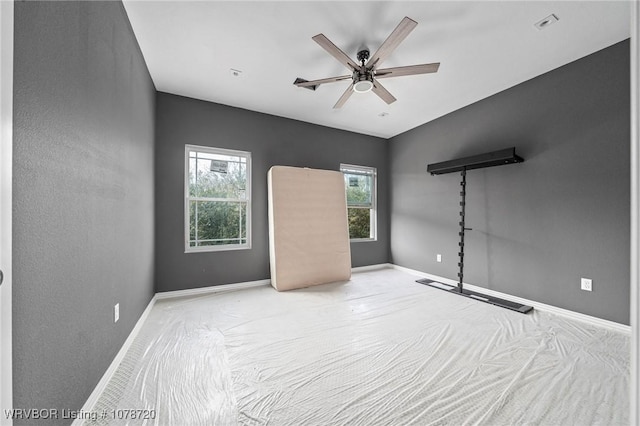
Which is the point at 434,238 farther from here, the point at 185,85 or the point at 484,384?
the point at 185,85

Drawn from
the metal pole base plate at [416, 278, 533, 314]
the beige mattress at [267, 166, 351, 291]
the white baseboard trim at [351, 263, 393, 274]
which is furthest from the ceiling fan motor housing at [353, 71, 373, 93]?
the white baseboard trim at [351, 263, 393, 274]

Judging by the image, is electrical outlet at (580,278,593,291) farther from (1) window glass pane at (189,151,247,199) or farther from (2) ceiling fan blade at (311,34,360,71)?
(1) window glass pane at (189,151,247,199)

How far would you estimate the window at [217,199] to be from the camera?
11.5 ft

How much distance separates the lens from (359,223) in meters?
4.96

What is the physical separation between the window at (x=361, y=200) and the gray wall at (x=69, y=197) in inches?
138

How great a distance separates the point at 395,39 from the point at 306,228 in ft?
8.62

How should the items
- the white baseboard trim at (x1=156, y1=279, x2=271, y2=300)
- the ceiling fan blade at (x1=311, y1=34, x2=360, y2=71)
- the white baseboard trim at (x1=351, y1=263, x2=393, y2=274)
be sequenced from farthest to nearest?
the white baseboard trim at (x1=351, y1=263, x2=393, y2=274) < the white baseboard trim at (x1=156, y1=279, x2=271, y2=300) < the ceiling fan blade at (x1=311, y1=34, x2=360, y2=71)

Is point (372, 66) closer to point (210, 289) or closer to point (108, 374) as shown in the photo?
point (108, 374)

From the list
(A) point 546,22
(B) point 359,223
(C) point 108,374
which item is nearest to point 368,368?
(C) point 108,374

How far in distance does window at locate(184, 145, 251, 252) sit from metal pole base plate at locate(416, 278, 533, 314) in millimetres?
2942

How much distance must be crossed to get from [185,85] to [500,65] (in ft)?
12.1

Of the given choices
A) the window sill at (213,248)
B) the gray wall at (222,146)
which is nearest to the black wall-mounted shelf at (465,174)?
the gray wall at (222,146)

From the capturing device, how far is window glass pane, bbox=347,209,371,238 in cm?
487

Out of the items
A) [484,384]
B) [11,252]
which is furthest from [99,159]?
[484,384]
